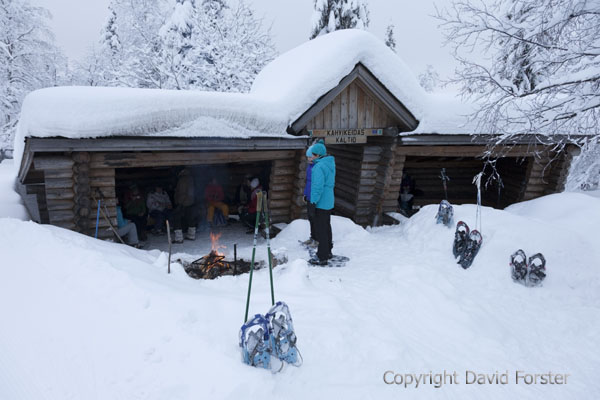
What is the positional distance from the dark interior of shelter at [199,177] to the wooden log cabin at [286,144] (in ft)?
0.12

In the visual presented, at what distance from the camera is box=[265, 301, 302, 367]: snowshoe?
8.82 ft

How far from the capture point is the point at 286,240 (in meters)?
7.55

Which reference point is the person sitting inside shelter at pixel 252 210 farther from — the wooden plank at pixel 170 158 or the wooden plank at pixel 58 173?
the wooden plank at pixel 58 173

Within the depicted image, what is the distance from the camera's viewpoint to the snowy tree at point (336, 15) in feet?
70.4

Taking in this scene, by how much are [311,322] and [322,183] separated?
9.34 ft

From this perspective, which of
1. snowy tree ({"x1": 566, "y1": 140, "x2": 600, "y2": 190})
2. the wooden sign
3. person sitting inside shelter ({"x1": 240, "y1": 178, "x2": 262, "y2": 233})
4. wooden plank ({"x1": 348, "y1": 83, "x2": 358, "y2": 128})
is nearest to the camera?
the wooden sign

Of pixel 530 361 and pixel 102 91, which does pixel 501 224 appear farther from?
pixel 102 91

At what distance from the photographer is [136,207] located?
327 inches

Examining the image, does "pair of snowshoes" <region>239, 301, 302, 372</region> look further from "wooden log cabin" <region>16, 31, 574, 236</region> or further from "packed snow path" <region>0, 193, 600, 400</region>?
"wooden log cabin" <region>16, 31, 574, 236</region>

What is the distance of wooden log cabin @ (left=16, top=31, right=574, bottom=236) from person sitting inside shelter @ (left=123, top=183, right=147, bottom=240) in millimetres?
1082

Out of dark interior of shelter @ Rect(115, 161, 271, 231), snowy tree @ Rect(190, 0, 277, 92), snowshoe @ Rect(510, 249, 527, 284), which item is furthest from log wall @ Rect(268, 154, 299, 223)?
snowy tree @ Rect(190, 0, 277, 92)

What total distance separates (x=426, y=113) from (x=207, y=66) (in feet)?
39.5

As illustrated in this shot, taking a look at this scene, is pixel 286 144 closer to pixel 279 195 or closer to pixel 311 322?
pixel 279 195

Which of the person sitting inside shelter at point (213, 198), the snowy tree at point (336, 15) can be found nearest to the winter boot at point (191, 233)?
→ the person sitting inside shelter at point (213, 198)
